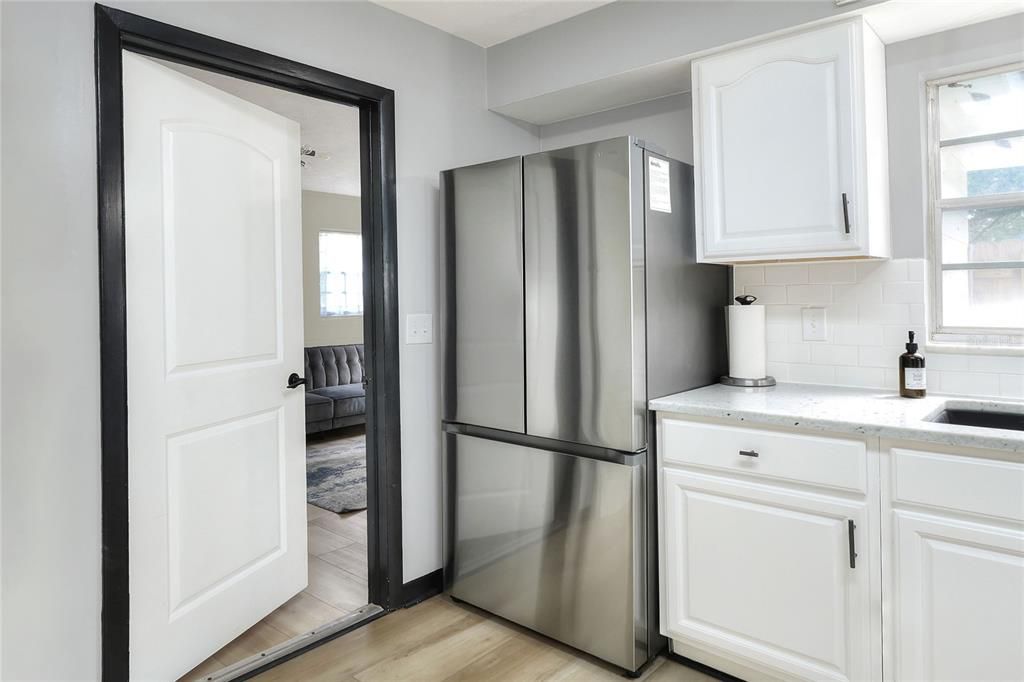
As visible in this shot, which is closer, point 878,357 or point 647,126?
point 878,357

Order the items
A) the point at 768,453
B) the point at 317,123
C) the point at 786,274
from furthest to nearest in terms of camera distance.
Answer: the point at 317,123 → the point at 786,274 → the point at 768,453

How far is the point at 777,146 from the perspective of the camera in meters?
2.09

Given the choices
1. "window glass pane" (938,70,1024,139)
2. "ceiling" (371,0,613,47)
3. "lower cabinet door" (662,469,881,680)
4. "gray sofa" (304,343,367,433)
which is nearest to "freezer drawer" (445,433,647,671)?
"lower cabinet door" (662,469,881,680)

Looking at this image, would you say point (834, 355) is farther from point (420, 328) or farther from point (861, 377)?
point (420, 328)

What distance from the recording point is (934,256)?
2201mm

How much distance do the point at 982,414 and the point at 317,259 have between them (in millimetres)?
5751

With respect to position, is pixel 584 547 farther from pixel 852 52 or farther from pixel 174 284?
pixel 852 52

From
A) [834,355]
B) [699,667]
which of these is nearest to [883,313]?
[834,355]

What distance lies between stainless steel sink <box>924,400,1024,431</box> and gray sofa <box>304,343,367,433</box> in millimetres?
4124

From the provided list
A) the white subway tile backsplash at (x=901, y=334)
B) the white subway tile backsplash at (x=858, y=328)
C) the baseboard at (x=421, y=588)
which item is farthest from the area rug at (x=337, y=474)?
the white subway tile backsplash at (x=901, y=334)

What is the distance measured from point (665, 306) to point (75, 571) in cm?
194

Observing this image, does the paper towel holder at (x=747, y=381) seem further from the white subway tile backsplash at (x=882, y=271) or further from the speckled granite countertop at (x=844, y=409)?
the white subway tile backsplash at (x=882, y=271)

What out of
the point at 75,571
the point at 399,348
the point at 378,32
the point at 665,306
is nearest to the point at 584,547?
the point at 665,306

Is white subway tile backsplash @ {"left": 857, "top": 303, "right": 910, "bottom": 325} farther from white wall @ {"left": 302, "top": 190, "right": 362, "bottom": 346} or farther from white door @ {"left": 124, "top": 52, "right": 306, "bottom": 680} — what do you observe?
white wall @ {"left": 302, "top": 190, "right": 362, "bottom": 346}
